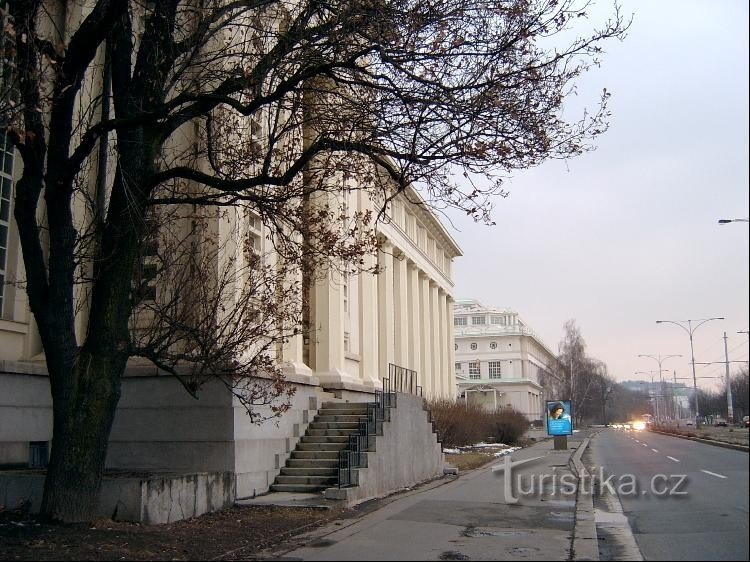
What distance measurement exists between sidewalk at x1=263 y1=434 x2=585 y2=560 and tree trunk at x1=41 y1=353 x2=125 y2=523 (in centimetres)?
285

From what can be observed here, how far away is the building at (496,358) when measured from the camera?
285 ft

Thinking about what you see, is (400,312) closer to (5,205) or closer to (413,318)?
(413,318)

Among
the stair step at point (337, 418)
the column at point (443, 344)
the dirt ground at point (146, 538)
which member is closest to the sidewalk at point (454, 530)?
the dirt ground at point (146, 538)

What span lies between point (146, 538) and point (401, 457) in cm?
960

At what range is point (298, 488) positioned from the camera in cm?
1603

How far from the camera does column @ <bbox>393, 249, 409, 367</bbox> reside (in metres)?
40.7

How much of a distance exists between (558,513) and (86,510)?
8045mm

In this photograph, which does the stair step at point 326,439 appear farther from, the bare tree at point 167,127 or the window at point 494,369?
the window at point 494,369

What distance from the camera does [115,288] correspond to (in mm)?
11031

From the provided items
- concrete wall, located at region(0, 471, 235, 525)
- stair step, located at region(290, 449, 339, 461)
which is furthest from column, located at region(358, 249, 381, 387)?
concrete wall, located at region(0, 471, 235, 525)

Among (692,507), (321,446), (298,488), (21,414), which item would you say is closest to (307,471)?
(298,488)

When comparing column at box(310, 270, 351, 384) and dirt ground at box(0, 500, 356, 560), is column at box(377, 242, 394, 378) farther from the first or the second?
dirt ground at box(0, 500, 356, 560)

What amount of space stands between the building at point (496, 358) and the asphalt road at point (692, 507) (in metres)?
75.2

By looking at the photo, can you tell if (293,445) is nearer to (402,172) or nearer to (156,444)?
(156,444)
